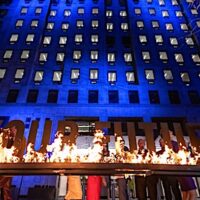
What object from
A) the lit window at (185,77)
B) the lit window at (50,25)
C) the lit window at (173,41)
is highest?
the lit window at (50,25)

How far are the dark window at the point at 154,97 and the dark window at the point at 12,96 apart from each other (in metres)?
12.3

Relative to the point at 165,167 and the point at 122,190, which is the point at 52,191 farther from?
the point at 165,167

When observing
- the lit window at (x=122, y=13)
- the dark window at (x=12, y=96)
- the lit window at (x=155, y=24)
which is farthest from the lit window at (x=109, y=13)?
the dark window at (x=12, y=96)

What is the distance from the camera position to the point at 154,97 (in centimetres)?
2444

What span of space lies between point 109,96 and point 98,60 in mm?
5134

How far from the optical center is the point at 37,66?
26.9 m

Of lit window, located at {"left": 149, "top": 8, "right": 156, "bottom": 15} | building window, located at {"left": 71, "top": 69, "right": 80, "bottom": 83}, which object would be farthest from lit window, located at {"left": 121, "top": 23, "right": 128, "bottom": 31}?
building window, located at {"left": 71, "top": 69, "right": 80, "bottom": 83}

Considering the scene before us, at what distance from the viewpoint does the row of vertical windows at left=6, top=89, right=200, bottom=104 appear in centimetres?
2395

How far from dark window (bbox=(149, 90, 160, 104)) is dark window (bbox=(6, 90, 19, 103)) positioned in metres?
12.3

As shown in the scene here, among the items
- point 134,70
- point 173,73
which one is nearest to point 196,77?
point 173,73

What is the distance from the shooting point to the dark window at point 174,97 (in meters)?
24.2

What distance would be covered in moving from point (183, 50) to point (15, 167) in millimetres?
25489

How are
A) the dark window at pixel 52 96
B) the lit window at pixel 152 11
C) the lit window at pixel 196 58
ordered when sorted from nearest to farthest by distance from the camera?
1. the dark window at pixel 52 96
2. the lit window at pixel 196 58
3. the lit window at pixel 152 11

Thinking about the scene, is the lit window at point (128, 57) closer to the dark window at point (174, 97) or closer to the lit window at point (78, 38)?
the lit window at point (78, 38)
